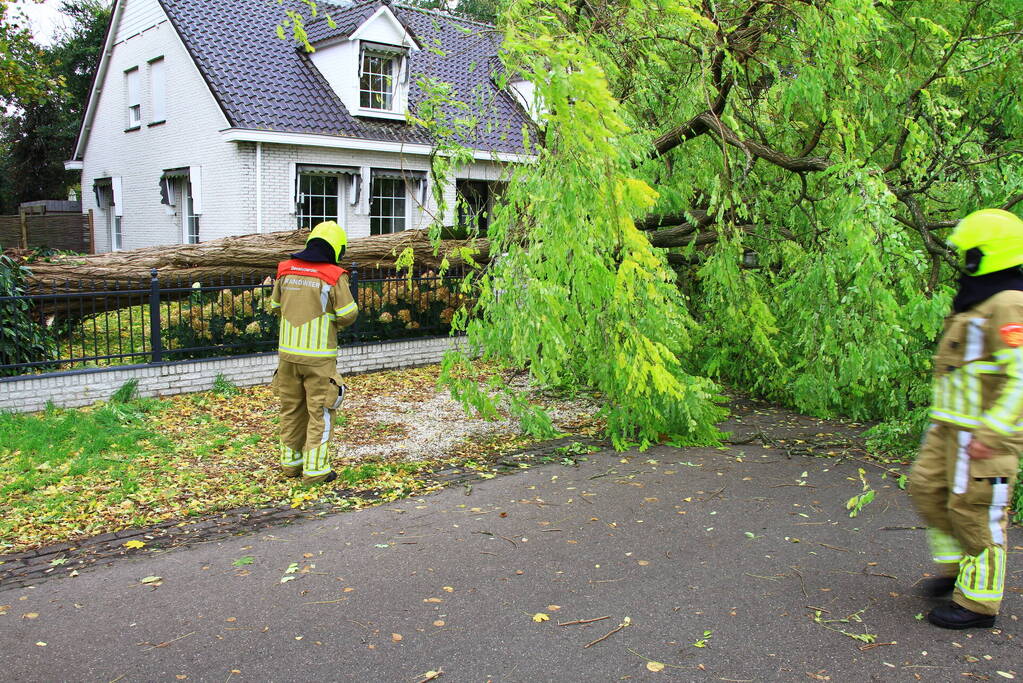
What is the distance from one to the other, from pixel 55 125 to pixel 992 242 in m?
31.6

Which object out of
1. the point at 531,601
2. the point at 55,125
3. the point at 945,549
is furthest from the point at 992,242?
the point at 55,125

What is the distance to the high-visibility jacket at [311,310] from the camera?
18.9 ft

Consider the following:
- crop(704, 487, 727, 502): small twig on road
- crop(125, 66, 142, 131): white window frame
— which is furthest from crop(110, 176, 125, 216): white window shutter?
crop(704, 487, 727, 502): small twig on road

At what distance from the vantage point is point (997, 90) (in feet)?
26.2

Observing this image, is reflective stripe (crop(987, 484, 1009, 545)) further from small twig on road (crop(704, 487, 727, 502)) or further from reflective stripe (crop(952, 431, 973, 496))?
small twig on road (crop(704, 487, 727, 502))

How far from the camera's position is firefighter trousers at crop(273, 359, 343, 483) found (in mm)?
5824

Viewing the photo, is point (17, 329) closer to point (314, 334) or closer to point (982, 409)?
point (314, 334)

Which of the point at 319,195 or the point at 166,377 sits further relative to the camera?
the point at 319,195

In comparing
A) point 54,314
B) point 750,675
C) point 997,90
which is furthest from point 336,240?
point 997,90

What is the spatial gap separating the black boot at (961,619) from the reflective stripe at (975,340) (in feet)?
3.85

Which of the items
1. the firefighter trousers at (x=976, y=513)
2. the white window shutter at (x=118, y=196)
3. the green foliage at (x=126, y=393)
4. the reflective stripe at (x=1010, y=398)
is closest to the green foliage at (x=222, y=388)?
the green foliage at (x=126, y=393)

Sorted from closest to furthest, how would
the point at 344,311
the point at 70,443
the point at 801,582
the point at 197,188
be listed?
the point at 801,582
the point at 344,311
the point at 70,443
the point at 197,188

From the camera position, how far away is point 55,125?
28328 millimetres

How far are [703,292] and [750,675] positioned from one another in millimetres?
5710
